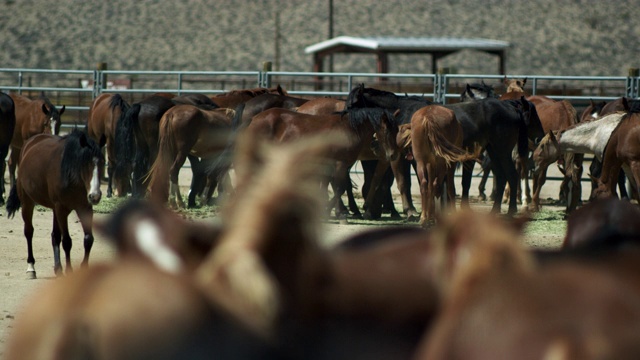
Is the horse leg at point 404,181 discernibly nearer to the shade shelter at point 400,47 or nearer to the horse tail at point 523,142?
the horse tail at point 523,142

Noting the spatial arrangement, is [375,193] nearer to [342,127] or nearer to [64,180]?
[342,127]

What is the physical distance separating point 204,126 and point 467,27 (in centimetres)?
4538

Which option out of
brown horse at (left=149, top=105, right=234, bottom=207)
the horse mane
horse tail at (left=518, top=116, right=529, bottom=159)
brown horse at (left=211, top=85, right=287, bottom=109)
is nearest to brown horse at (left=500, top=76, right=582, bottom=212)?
horse tail at (left=518, top=116, right=529, bottom=159)

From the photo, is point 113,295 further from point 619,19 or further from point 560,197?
point 619,19

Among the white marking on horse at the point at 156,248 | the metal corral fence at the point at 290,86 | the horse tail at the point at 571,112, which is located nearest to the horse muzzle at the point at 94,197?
the metal corral fence at the point at 290,86

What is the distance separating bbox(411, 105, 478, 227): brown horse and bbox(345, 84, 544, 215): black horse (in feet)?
2.82

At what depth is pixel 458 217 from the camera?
3.36 feet

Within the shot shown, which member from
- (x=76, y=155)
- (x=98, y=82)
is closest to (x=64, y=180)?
(x=76, y=155)

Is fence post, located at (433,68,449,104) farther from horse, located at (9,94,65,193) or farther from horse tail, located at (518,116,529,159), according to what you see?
horse, located at (9,94,65,193)

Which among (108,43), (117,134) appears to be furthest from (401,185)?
(108,43)

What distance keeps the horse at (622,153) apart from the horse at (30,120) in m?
7.76

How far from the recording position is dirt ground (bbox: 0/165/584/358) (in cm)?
636

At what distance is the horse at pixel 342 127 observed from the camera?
38.7ft

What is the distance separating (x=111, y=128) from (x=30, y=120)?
1568 millimetres
